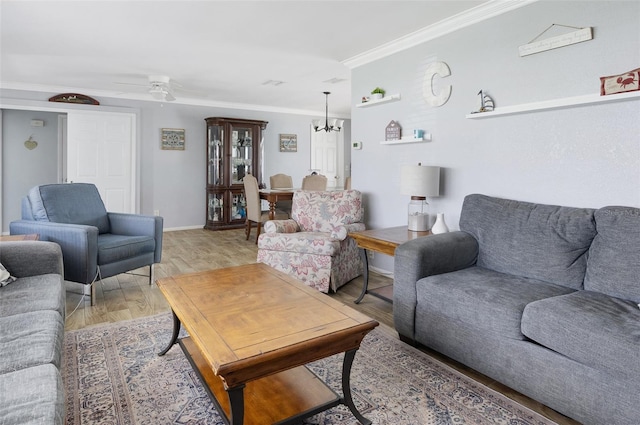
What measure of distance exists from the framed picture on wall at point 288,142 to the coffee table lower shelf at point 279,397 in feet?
19.9

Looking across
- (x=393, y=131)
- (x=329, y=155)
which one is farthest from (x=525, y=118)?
(x=329, y=155)

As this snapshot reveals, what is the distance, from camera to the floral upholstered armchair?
3.45 m

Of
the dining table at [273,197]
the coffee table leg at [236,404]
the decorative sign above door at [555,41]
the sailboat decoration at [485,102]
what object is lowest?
the coffee table leg at [236,404]

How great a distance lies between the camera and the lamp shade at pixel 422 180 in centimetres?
308

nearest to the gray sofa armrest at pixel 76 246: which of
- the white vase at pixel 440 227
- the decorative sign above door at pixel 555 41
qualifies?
the white vase at pixel 440 227

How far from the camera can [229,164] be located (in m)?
6.76

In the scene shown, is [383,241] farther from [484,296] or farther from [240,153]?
[240,153]

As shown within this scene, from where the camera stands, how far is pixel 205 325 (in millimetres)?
1619

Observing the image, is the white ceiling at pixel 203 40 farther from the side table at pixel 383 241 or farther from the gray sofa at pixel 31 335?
the gray sofa at pixel 31 335

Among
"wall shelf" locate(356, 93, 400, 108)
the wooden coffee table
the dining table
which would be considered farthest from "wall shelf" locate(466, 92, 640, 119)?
the dining table

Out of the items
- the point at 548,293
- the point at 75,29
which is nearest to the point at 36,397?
the point at 548,293

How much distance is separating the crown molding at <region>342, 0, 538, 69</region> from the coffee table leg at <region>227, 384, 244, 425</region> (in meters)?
2.88

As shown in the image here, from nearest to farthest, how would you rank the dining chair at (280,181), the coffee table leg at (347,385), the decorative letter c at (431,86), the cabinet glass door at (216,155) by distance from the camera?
1. the coffee table leg at (347,385)
2. the decorative letter c at (431,86)
3. the cabinet glass door at (216,155)
4. the dining chair at (280,181)

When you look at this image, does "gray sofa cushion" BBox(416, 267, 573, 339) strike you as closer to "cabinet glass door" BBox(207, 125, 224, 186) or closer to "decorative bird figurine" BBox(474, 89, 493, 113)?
"decorative bird figurine" BBox(474, 89, 493, 113)
